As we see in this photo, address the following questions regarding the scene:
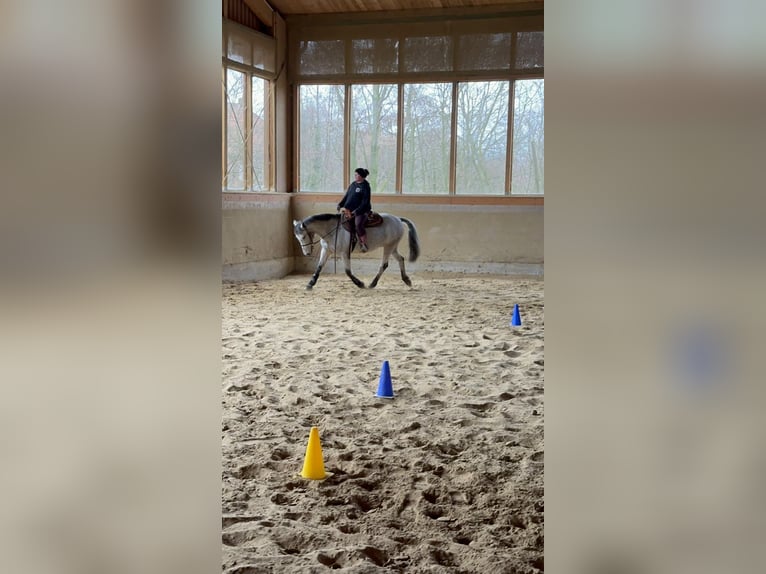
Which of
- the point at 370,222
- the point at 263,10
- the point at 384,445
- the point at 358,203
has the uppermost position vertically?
the point at 263,10

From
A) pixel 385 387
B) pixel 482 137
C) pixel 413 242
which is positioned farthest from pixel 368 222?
pixel 385 387

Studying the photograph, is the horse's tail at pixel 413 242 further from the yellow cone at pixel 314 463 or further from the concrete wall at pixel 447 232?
the yellow cone at pixel 314 463

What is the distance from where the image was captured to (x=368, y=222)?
1020cm

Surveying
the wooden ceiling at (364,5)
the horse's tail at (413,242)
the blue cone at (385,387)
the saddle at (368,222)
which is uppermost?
the wooden ceiling at (364,5)

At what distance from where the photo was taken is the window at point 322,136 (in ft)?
41.1

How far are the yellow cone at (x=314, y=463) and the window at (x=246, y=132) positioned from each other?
26.0 ft

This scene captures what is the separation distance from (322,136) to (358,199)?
9.92 feet

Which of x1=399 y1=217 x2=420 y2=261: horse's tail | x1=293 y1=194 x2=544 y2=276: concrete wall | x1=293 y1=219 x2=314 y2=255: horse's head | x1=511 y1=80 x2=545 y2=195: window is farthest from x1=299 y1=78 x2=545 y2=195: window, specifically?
x1=293 y1=219 x2=314 y2=255: horse's head

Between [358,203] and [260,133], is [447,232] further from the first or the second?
[260,133]

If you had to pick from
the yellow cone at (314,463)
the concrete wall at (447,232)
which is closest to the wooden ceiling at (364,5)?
the concrete wall at (447,232)
